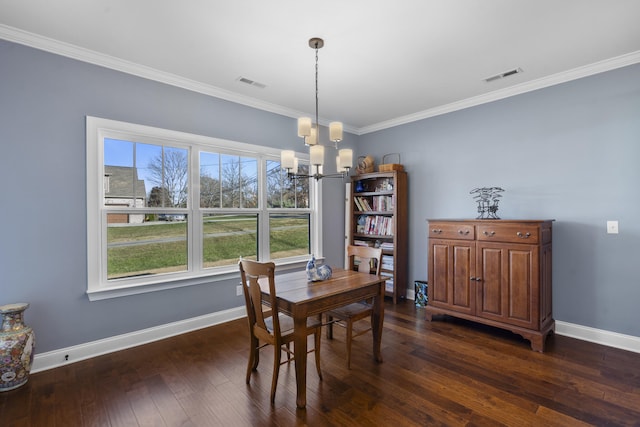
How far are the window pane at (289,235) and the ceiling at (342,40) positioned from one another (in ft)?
5.43

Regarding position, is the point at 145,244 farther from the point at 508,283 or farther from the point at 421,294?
the point at 508,283

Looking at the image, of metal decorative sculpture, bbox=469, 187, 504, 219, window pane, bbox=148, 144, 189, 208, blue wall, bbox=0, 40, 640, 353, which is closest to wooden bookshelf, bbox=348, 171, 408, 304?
blue wall, bbox=0, 40, 640, 353

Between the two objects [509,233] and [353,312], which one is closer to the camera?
[353,312]

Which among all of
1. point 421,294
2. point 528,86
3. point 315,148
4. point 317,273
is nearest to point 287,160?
point 315,148

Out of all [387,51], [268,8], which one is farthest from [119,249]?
[387,51]

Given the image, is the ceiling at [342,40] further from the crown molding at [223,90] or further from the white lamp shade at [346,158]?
the white lamp shade at [346,158]

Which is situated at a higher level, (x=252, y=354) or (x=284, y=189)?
(x=284, y=189)

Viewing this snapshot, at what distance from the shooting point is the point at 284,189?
426 centimetres

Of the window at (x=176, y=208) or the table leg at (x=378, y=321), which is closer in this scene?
the table leg at (x=378, y=321)

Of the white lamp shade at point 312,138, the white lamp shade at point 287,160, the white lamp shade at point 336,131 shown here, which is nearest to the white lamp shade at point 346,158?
the white lamp shade at point 336,131

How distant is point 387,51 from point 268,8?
1111 mm

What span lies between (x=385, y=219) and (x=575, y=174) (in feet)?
7.27

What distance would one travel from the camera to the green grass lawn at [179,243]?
2953 millimetres

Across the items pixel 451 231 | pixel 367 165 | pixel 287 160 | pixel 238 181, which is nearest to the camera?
pixel 287 160
